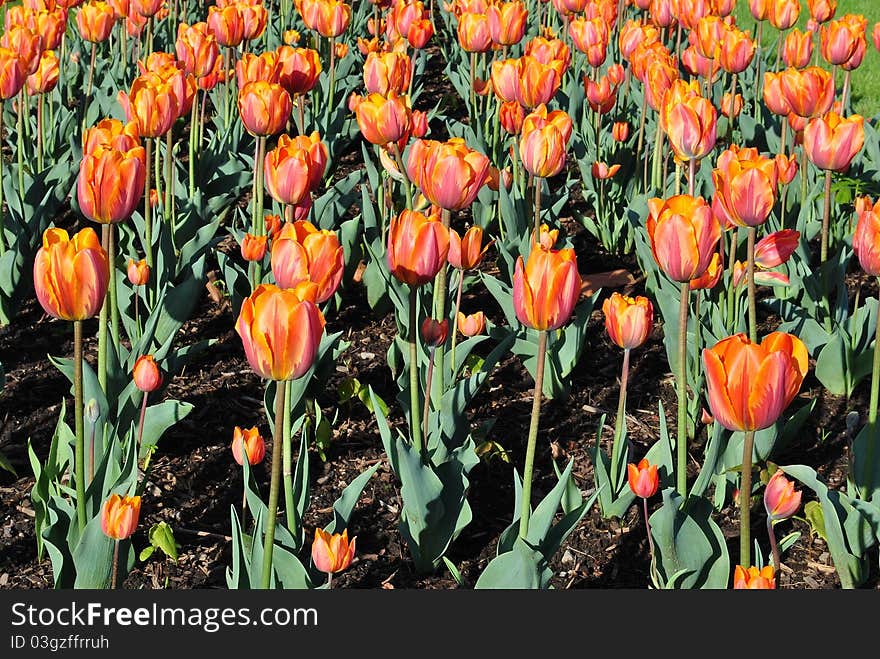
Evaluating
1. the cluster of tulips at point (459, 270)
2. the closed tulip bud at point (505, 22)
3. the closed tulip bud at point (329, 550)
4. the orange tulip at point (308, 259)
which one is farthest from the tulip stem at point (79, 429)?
the closed tulip bud at point (505, 22)

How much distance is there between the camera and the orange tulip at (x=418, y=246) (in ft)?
7.34

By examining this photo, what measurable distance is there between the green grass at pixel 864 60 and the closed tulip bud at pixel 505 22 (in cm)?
209

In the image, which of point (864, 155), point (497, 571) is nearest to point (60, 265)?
point (497, 571)

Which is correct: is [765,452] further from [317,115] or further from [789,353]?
[317,115]

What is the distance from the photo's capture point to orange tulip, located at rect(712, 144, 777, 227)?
2465mm

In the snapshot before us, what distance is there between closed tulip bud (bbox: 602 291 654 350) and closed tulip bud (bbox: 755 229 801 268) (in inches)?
21.9

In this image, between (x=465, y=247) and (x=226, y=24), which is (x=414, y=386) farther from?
(x=226, y=24)

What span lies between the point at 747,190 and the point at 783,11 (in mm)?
2648

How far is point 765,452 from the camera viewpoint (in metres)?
2.83

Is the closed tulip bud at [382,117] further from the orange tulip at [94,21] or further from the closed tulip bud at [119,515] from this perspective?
the orange tulip at [94,21]

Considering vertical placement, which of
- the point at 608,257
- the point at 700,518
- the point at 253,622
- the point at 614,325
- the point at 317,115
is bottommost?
the point at 253,622

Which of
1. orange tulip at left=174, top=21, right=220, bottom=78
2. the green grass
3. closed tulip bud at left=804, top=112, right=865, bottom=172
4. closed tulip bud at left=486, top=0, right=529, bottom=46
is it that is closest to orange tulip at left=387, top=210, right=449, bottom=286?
closed tulip bud at left=804, top=112, right=865, bottom=172

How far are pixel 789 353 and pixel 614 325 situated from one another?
686 mm

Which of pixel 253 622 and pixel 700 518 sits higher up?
pixel 700 518
